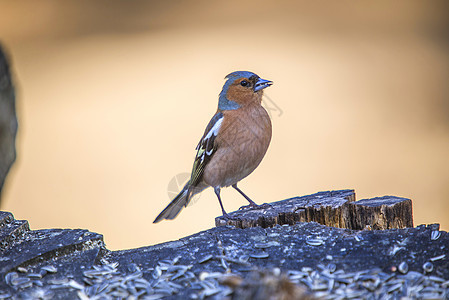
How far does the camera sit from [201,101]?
1116 cm

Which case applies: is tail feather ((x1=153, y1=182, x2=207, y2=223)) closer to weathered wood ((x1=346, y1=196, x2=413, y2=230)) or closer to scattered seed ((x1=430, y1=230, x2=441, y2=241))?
weathered wood ((x1=346, y1=196, x2=413, y2=230))

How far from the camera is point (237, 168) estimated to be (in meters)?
5.38

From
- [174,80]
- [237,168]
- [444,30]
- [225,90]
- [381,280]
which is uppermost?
[444,30]

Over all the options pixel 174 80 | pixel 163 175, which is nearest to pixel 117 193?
pixel 163 175

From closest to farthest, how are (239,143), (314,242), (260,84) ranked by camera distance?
(314,242) → (239,143) → (260,84)

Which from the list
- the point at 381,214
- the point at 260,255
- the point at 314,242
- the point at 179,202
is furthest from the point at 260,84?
the point at 260,255

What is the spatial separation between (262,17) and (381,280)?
500 inches

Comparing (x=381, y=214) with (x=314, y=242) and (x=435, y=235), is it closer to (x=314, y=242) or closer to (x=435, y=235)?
(x=435, y=235)

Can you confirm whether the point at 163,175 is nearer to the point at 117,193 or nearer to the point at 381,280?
the point at 117,193

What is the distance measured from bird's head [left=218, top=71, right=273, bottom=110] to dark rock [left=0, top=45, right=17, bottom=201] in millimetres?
2273

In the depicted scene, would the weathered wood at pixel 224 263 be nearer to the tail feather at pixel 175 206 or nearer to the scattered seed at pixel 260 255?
the scattered seed at pixel 260 255

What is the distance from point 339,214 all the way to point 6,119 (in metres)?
2.43

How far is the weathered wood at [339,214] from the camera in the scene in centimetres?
417

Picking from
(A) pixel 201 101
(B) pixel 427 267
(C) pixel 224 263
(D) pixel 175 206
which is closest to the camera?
(B) pixel 427 267
